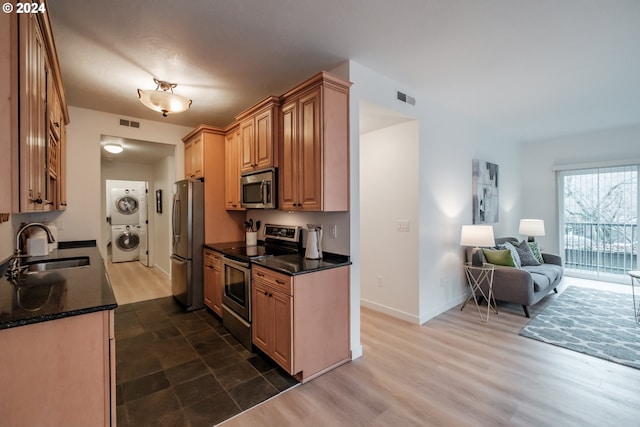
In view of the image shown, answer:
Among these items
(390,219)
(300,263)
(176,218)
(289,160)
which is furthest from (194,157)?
(390,219)

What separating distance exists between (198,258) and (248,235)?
0.80 metres

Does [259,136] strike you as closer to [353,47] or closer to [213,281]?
[353,47]

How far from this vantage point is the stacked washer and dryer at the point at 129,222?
23.9 ft

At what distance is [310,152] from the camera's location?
2.57 metres

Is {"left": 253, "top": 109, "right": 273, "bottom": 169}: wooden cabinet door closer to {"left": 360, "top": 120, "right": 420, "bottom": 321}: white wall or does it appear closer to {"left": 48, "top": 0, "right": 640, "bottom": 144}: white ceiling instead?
{"left": 48, "top": 0, "right": 640, "bottom": 144}: white ceiling

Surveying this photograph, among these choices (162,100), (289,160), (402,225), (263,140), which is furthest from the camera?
(402,225)

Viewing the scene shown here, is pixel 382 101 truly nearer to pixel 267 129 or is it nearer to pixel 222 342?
pixel 267 129

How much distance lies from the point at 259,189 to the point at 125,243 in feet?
20.2

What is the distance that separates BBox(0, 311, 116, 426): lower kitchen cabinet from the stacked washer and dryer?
6696 millimetres

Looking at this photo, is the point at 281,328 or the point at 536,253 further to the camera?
the point at 536,253

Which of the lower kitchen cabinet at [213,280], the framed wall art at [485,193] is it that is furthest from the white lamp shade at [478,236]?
the lower kitchen cabinet at [213,280]

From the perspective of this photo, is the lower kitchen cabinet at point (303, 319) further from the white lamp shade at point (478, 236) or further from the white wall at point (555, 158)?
the white wall at point (555, 158)

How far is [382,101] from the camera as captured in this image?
2.98 meters

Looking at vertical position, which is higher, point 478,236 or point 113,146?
point 113,146
